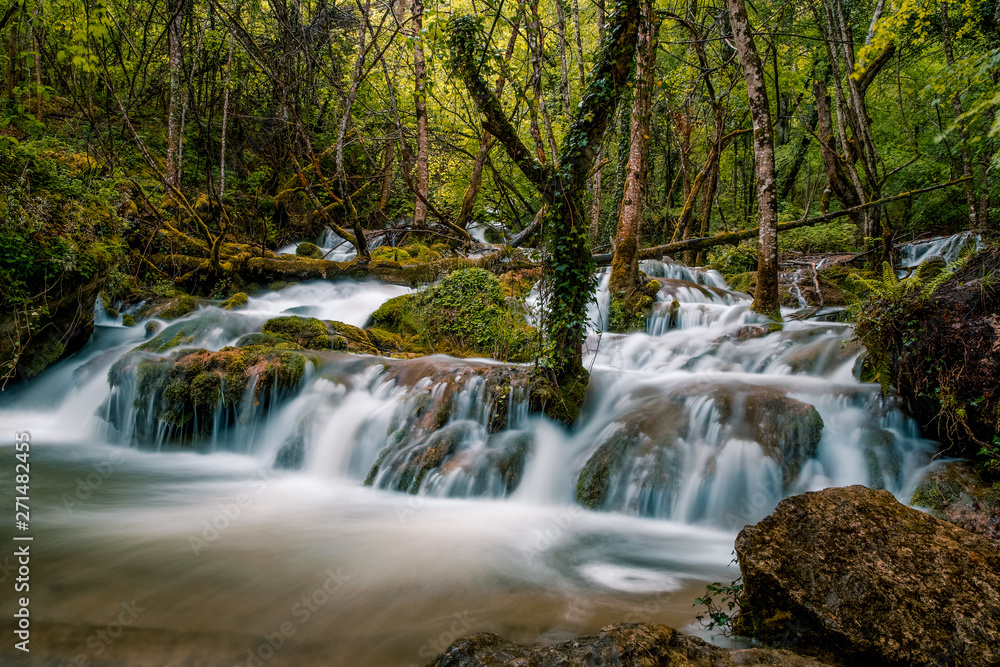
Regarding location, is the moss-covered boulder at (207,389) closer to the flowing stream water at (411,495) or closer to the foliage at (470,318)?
the flowing stream water at (411,495)

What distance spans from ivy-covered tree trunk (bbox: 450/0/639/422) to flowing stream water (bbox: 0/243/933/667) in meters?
0.47

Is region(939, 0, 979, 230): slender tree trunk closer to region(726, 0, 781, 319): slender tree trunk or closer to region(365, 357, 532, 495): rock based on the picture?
region(726, 0, 781, 319): slender tree trunk

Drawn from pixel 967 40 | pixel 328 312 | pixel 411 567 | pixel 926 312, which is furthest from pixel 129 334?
pixel 967 40

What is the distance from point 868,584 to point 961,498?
3.12 m

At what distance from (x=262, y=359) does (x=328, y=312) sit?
435cm

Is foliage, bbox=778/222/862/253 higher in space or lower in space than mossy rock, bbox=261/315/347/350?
higher

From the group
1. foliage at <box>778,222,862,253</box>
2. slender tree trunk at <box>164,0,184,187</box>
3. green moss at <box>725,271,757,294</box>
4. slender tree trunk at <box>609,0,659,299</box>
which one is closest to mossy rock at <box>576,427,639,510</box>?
slender tree trunk at <box>609,0,659,299</box>

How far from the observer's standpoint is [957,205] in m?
15.3

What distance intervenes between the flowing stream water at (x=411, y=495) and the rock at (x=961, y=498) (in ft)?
0.61

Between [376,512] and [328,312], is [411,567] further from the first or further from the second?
[328,312]

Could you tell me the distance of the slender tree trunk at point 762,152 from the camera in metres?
8.19

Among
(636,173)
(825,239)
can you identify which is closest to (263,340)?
(636,173)

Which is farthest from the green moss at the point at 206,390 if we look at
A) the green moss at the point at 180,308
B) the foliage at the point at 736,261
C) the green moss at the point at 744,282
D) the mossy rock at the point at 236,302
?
the foliage at the point at 736,261

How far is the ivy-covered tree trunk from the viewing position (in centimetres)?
524
